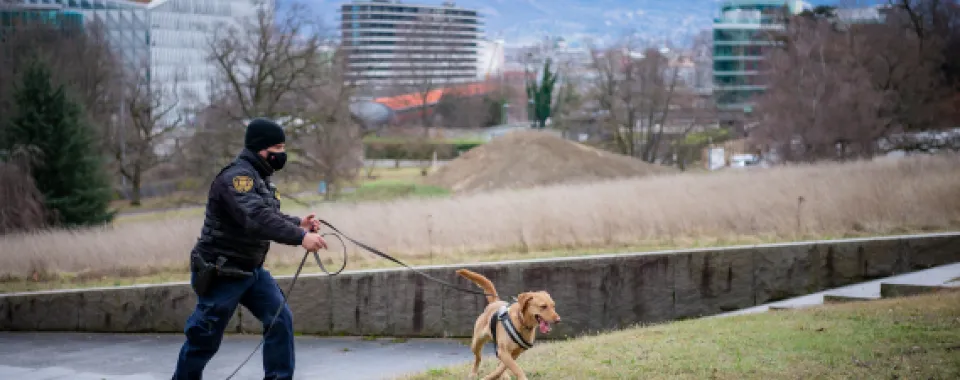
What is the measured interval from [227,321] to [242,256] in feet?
1.44

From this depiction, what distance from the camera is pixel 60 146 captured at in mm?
39438

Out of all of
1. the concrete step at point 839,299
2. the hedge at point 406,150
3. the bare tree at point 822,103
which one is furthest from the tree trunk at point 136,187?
the concrete step at point 839,299

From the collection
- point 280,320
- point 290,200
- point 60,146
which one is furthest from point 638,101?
point 280,320

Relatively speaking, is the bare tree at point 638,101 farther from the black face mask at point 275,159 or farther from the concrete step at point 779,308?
the black face mask at point 275,159

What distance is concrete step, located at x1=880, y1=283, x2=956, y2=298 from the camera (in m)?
11.8

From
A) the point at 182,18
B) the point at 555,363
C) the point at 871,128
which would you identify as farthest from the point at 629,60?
the point at 555,363

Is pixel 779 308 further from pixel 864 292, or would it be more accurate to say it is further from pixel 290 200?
pixel 290 200

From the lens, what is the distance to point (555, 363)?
27.9 ft

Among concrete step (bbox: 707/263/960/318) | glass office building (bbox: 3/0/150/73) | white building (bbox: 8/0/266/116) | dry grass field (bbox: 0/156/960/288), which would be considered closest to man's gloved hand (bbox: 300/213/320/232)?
concrete step (bbox: 707/263/960/318)

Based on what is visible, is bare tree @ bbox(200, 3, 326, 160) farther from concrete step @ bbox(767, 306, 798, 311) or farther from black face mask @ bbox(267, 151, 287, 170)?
black face mask @ bbox(267, 151, 287, 170)

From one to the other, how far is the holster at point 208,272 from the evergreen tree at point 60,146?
107 feet

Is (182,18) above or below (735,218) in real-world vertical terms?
above

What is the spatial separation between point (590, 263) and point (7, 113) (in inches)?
1343

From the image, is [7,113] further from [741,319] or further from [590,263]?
[741,319]
